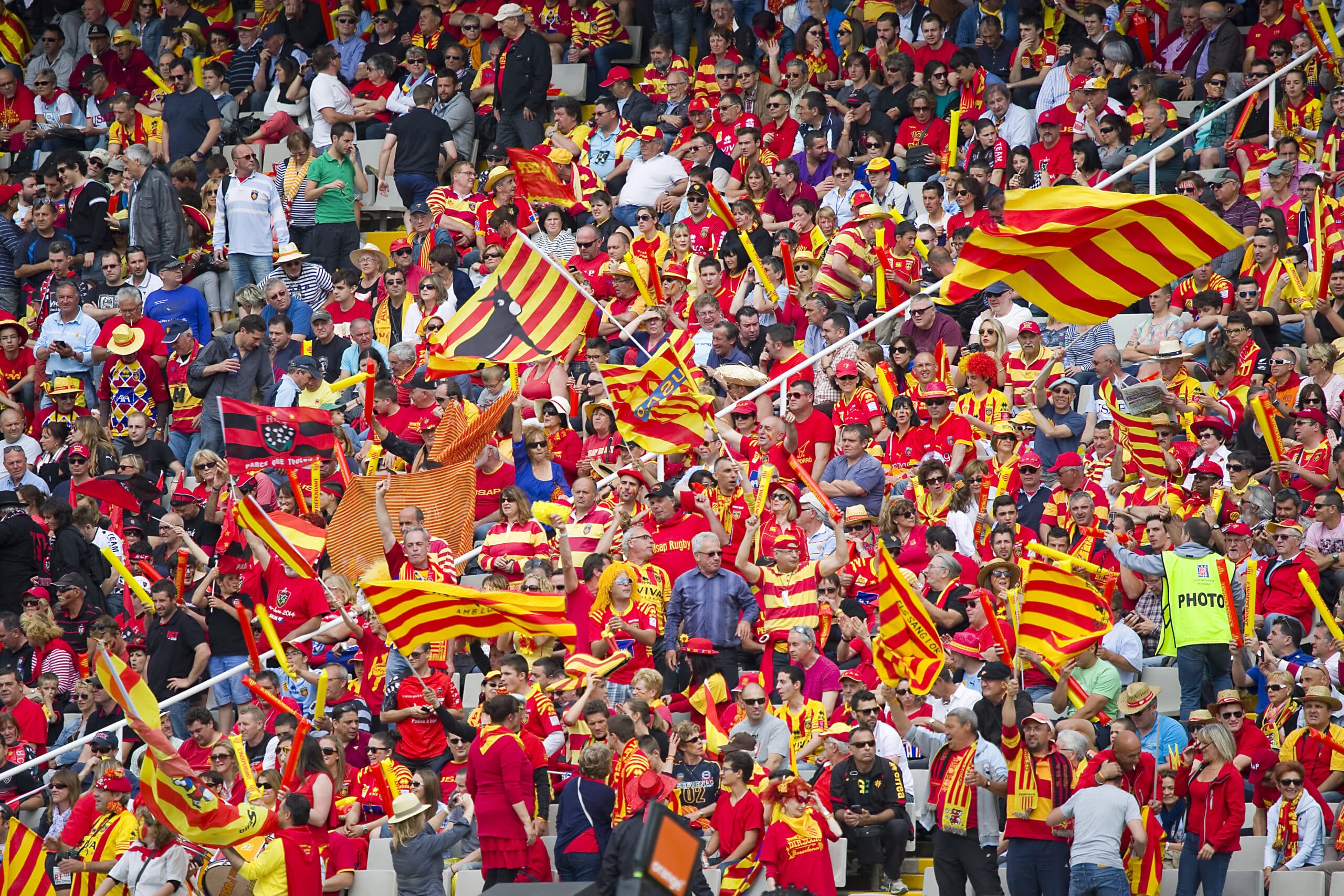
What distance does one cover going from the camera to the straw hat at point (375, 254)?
20.6 m

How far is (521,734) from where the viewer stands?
44.5 feet

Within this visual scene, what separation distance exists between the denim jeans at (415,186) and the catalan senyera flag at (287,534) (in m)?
6.44

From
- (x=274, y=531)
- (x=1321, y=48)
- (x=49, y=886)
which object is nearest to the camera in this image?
(x=49, y=886)

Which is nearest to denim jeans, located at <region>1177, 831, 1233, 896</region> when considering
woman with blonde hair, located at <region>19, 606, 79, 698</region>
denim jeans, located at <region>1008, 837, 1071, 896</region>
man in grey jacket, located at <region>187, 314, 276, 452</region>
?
denim jeans, located at <region>1008, 837, 1071, 896</region>

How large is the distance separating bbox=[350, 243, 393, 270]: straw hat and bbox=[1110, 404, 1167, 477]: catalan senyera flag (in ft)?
24.6

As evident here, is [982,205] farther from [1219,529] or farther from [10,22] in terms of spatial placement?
[10,22]

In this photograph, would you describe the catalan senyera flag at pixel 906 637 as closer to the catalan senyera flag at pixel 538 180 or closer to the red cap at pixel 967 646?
the red cap at pixel 967 646

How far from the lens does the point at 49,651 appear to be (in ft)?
55.2

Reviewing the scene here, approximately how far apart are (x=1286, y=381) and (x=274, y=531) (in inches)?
296

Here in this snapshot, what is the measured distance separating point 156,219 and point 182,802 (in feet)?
32.4

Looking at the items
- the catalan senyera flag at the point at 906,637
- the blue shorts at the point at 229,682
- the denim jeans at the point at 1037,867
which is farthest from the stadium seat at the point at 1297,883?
the blue shorts at the point at 229,682

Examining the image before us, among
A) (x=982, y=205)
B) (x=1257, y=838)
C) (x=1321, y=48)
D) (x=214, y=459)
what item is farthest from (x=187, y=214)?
(x=1257, y=838)

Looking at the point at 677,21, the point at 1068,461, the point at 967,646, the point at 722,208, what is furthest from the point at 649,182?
the point at 967,646

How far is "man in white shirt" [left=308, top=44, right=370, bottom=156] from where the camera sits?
23250mm
